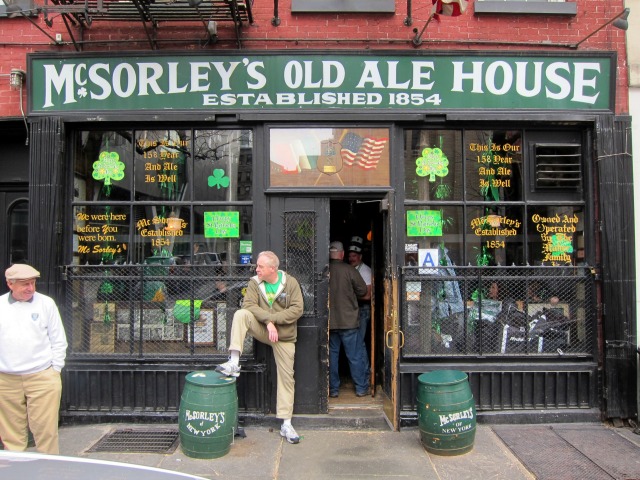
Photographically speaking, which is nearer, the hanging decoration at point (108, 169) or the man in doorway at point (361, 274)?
the hanging decoration at point (108, 169)

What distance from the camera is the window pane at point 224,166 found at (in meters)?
6.31

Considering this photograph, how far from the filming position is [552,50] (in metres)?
6.30

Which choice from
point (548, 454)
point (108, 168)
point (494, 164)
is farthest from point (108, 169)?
point (548, 454)

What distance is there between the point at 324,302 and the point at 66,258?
306 cm

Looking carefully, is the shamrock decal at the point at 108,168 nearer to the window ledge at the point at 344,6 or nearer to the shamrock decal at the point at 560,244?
the window ledge at the point at 344,6

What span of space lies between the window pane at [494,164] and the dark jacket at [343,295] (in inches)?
71.3

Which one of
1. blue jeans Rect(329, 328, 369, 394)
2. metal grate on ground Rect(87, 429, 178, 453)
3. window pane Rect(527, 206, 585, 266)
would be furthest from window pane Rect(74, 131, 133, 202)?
window pane Rect(527, 206, 585, 266)

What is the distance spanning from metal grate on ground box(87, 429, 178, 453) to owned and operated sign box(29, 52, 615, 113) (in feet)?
12.0

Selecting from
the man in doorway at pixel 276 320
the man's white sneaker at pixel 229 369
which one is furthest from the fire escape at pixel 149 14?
the man's white sneaker at pixel 229 369

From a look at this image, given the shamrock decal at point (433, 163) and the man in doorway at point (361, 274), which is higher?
the shamrock decal at point (433, 163)

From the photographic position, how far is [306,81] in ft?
20.3

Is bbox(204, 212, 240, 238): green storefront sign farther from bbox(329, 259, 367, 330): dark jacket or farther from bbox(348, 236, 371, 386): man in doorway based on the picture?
bbox(348, 236, 371, 386): man in doorway

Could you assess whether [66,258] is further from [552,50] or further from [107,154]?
[552,50]

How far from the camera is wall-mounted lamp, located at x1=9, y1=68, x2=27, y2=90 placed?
20.3 feet
